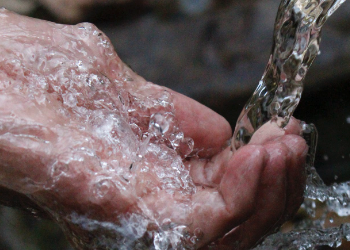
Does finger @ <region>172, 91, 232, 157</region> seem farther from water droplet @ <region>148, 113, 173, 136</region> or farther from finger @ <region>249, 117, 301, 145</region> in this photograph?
finger @ <region>249, 117, 301, 145</region>

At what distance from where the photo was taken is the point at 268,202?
3.81 feet

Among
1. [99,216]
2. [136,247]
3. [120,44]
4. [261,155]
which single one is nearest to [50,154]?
[99,216]

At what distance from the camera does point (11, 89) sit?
116 cm

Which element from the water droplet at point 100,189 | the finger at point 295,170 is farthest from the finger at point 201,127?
the water droplet at point 100,189

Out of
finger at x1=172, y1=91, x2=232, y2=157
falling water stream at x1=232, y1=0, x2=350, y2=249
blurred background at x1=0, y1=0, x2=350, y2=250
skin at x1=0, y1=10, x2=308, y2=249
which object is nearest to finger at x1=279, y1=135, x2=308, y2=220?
skin at x1=0, y1=10, x2=308, y2=249

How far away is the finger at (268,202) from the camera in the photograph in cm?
114

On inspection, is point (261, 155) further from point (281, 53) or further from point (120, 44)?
point (120, 44)

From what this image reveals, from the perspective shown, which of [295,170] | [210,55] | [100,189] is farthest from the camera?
[210,55]

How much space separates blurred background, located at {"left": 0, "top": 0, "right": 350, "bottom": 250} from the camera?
2.02 m

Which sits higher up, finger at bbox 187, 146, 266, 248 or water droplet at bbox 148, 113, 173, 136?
finger at bbox 187, 146, 266, 248

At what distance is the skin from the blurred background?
0.70 metres

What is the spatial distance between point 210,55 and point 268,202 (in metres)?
1.23

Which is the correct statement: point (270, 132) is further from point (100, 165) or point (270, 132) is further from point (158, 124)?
point (100, 165)

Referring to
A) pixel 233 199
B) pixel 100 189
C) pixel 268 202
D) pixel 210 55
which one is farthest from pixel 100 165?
pixel 210 55
